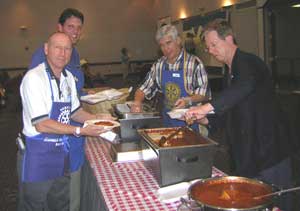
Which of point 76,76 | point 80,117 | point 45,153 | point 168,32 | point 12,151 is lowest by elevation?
point 12,151

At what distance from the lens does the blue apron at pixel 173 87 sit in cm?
248

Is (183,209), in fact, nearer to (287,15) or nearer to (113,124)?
(113,124)

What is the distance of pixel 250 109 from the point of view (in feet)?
5.35

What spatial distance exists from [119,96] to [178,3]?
10065 mm

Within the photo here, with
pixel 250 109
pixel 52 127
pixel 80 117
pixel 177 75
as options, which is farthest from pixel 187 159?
pixel 177 75

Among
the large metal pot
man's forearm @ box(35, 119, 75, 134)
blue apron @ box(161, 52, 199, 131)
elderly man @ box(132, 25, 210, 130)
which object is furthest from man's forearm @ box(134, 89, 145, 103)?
the large metal pot

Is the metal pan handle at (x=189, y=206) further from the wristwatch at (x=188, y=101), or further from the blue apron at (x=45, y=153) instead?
the wristwatch at (x=188, y=101)

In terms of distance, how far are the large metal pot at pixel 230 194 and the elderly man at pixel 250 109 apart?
0.46 m

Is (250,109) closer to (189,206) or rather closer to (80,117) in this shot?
(189,206)

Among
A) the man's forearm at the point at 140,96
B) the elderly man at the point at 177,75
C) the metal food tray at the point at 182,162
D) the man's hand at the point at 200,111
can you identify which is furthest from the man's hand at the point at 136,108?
the metal food tray at the point at 182,162

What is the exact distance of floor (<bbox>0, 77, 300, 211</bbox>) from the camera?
3340 millimetres

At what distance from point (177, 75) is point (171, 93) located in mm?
145

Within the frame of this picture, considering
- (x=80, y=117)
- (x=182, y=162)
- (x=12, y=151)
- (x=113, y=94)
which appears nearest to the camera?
(x=182, y=162)

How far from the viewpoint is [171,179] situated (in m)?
1.44
